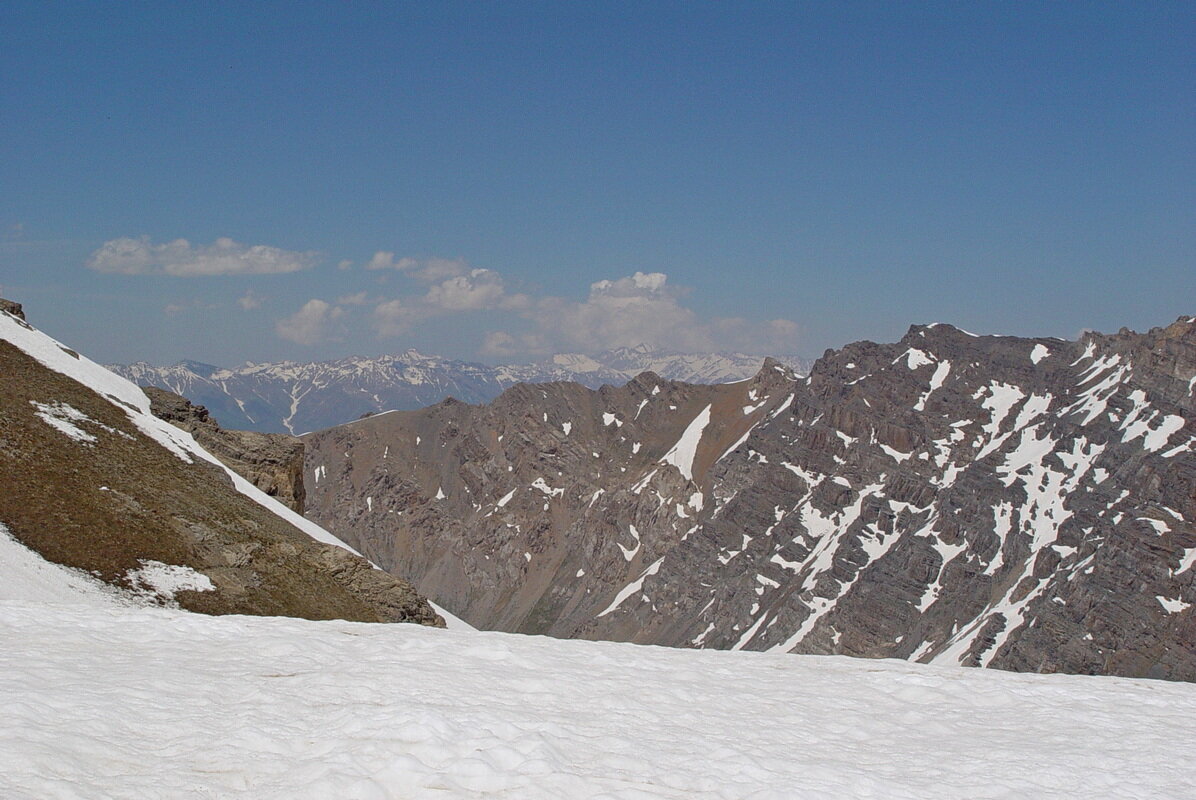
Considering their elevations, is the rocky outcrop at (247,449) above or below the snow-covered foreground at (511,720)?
above

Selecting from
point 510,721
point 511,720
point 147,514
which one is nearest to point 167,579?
point 147,514

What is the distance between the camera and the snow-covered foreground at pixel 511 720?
14664mm

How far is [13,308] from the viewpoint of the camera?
6272 centimetres

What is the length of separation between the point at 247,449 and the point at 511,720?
163ft

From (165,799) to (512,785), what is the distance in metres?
5.21

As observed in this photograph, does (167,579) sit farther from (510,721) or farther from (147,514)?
(510,721)

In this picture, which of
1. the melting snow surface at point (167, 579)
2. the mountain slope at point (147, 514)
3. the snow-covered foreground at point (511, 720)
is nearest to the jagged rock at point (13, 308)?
the mountain slope at point (147, 514)

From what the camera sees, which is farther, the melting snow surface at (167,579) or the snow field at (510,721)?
the melting snow surface at (167,579)

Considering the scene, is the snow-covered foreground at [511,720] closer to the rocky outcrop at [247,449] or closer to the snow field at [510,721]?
the snow field at [510,721]

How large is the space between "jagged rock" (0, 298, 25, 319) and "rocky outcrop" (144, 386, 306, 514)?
10.0m

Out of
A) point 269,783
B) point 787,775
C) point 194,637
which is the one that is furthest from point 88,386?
point 787,775

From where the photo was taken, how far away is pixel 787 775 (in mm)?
16547

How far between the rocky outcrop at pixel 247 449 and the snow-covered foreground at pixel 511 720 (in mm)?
36272

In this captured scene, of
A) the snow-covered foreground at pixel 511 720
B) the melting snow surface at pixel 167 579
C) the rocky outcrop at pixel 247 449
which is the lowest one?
the melting snow surface at pixel 167 579
